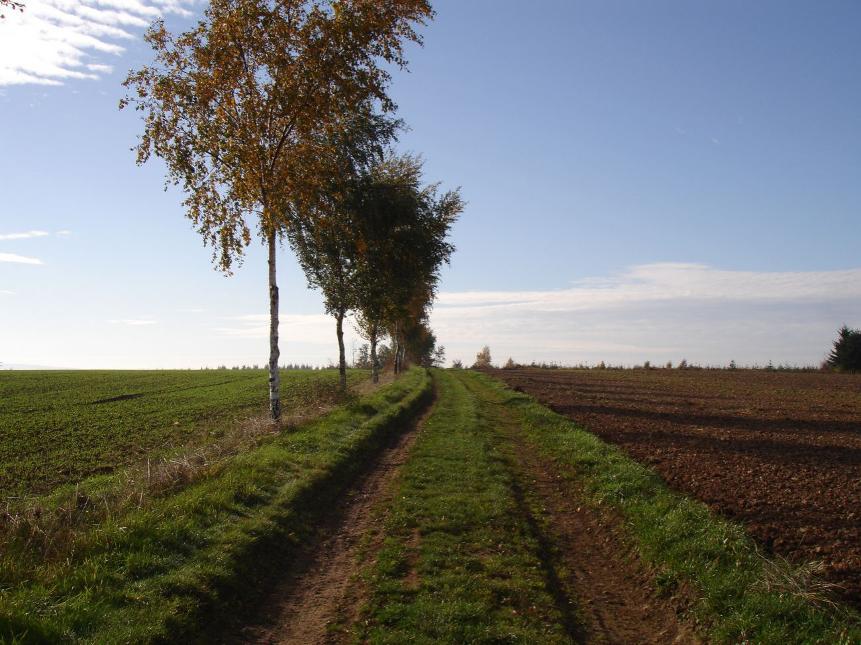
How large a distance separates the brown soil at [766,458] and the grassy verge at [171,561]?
284 inches

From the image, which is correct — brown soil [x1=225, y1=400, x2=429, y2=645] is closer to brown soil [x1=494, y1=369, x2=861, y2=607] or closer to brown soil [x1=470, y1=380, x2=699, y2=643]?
brown soil [x1=470, y1=380, x2=699, y2=643]

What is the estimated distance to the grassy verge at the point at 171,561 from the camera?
6012mm

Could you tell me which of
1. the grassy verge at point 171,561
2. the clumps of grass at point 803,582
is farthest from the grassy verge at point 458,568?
the clumps of grass at point 803,582

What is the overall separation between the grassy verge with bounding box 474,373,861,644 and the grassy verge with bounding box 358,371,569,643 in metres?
1.73

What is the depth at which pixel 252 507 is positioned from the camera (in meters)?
10.3

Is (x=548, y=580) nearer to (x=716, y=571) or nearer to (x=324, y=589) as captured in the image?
(x=716, y=571)

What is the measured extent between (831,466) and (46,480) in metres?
20.4

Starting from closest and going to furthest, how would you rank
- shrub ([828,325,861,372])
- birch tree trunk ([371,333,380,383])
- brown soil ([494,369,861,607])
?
1. brown soil ([494,369,861,607])
2. birch tree trunk ([371,333,380,383])
3. shrub ([828,325,861,372])

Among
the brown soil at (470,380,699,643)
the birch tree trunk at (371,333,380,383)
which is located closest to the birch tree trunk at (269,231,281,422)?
the brown soil at (470,380,699,643)

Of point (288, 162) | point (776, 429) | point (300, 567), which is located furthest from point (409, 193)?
point (300, 567)

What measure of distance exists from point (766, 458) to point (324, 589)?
12.0 metres

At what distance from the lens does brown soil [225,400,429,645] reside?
647 centimetres

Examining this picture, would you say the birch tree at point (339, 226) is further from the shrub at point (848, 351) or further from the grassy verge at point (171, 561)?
the shrub at point (848, 351)

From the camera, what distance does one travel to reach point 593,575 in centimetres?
822
